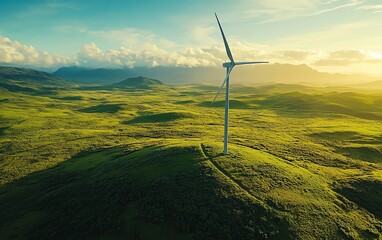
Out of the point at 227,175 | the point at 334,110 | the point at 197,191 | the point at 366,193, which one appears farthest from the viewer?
the point at 334,110

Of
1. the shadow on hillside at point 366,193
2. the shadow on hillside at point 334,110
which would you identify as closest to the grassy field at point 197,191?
the shadow on hillside at point 366,193

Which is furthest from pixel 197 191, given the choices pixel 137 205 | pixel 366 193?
pixel 366 193

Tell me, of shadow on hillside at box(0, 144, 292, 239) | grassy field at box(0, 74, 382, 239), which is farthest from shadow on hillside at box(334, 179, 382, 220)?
shadow on hillside at box(0, 144, 292, 239)

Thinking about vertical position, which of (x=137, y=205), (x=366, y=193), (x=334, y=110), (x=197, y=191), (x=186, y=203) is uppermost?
(x=334, y=110)

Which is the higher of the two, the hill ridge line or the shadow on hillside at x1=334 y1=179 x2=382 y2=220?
the hill ridge line

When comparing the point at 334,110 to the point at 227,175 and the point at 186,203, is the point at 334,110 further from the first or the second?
the point at 186,203

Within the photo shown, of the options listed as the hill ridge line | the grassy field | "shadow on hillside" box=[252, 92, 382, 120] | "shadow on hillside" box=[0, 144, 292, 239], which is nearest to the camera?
"shadow on hillside" box=[0, 144, 292, 239]

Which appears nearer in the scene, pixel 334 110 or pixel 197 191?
pixel 197 191

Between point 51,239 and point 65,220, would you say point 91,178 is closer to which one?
point 65,220

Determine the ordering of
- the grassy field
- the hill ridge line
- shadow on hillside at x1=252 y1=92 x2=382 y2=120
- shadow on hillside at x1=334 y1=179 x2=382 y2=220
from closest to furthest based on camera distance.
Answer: the grassy field < shadow on hillside at x1=334 y1=179 x2=382 y2=220 < the hill ridge line < shadow on hillside at x1=252 y1=92 x2=382 y2=120

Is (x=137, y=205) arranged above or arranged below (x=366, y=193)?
below

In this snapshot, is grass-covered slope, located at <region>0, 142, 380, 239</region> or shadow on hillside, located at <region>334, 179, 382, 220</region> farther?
shadow on hillside, located at <region>334, 179, 382, 220</region>

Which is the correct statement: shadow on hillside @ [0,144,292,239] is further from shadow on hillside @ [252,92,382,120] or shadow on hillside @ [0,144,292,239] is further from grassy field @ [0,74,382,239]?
shadow on hillside @ [252,92,382,120]
